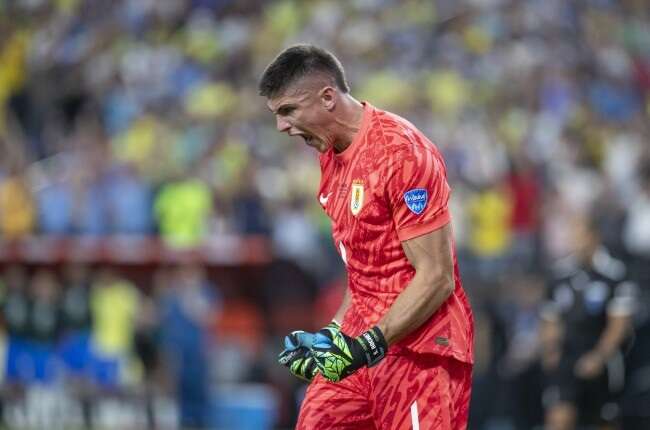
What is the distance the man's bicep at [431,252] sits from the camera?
5.28 meters

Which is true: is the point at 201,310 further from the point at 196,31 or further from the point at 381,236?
the point at 381,236

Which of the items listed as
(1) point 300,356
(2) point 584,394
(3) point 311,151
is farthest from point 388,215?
(3) point 311,151

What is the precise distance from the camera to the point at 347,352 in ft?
16.9

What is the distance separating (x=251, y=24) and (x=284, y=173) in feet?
15.9

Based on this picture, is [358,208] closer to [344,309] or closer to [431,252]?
[431,252]

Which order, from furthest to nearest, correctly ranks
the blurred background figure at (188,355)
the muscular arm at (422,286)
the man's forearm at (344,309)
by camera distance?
the blurred background figure at (188,355) → the man's forearm at (344,309) → the muscular arm at (422,286)

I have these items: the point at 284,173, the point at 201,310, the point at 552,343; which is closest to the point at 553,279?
the point at 552,343

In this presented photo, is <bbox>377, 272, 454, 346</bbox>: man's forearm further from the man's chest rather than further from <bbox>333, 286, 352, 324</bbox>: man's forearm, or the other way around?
<bbox>333, 286, 352, 324</bbox>: man's forearm

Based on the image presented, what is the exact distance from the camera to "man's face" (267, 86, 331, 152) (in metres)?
5.44

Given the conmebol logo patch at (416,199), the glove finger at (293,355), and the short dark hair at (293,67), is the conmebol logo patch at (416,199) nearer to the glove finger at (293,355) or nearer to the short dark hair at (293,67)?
the short dark hair at (293,67)

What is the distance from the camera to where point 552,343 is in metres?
11.1

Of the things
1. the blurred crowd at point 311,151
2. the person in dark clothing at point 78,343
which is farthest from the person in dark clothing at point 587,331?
the person in dark clothing at point 78,343

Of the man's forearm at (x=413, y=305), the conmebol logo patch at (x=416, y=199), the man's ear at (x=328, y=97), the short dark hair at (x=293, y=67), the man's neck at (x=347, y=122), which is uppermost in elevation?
the short dark hair at (x=293, y=67)

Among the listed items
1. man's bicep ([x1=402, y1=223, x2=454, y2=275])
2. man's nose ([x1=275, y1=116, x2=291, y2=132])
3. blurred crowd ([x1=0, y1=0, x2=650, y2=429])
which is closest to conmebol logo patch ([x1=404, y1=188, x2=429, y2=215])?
man's bicep ([x1=402, y1=223, x2=454, y2=275])
